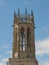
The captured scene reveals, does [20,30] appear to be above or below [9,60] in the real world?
above

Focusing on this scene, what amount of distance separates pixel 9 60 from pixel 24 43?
13.0 feet

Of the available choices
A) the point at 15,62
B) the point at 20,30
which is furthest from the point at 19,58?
the point at 20,30

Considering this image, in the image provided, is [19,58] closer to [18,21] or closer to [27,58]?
[27,58]

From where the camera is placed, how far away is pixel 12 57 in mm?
57344

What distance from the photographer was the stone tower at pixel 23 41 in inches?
2240

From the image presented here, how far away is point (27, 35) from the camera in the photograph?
59.6m

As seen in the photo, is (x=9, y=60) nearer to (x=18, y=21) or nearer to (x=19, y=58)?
(x=19, y=58)

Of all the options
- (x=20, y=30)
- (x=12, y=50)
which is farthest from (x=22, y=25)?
(x=12, y=50)

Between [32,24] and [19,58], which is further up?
[32,24]

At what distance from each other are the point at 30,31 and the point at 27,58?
497cm

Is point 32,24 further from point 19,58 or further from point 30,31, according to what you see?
point 19,58

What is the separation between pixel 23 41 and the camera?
59.2 m

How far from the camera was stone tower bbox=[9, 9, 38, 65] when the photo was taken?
56.9 metres

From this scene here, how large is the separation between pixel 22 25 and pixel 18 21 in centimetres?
94
